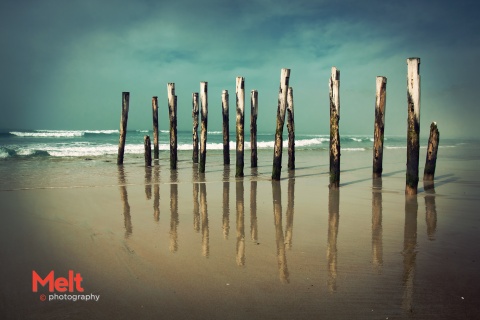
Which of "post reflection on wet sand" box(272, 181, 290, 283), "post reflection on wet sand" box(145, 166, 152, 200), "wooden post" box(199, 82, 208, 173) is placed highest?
"wooden post" box(199, 82, 208, 173)

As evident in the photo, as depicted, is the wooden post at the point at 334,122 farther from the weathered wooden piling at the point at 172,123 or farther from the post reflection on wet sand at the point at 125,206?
the weathered wooden piling at the point at 172,123

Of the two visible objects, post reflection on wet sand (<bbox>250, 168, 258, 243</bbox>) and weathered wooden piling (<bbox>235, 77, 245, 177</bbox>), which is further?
weathered wooden piling (<bbox>235, 77, 245, 177</bbox>)

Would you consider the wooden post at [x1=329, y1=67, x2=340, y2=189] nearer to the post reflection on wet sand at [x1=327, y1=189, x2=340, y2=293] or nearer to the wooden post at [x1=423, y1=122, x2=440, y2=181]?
the post reflection on wet sand at [x1=327, y1=189, x2=340, y2=293]

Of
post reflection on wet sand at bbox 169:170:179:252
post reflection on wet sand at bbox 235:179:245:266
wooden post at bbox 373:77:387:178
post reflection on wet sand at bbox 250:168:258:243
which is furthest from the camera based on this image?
wooden post at bbox 373:77:387:178

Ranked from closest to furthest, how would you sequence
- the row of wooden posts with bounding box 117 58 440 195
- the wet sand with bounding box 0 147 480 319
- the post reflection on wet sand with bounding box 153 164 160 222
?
the wet sand with bounding box 0 147 480 319 → the post reflection on wet sand with bounding box 153 164 160 222 → the row of wooden posts with bounding box 117 58 440 195

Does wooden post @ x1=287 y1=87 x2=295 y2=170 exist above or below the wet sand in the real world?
above

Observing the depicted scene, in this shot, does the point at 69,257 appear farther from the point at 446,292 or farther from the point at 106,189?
the point at 106,189

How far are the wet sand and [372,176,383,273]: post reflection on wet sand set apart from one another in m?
0.03

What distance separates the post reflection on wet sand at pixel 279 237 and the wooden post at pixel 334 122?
146 centimetres

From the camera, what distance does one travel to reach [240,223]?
546 centimetres

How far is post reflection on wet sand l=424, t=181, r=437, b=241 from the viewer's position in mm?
4945

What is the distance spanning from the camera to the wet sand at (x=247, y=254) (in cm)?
281

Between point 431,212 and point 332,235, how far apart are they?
100 inches

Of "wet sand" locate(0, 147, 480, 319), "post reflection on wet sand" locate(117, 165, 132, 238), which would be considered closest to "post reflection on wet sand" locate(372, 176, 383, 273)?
"wet sand" locate(0, 147, 480, 319)
